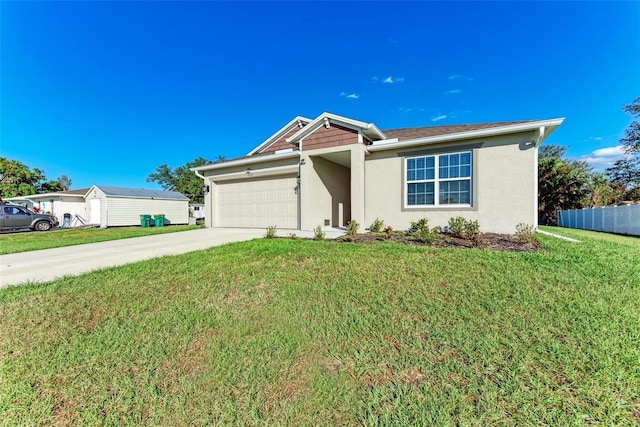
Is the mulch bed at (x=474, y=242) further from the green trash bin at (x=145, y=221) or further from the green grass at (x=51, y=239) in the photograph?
the green trash bin at (x=145, y=221)

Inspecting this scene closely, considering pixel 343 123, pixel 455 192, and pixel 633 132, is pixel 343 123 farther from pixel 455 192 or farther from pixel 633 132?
pixel 633 132

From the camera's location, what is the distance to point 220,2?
9.60 metres

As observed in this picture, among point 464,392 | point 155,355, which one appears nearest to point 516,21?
point 464,392

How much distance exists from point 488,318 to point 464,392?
114 cm

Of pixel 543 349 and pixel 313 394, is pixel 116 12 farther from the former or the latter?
pixel 543 349

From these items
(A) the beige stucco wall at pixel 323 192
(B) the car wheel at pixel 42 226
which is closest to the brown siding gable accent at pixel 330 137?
(A) the beige stucco wall at pixel 323 192

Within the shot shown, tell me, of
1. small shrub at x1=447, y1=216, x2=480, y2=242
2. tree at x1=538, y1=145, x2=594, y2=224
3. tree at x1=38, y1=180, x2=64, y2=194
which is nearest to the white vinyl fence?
tree at x1=538, y1=145, x2=594, y2=224

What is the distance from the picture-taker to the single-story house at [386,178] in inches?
287

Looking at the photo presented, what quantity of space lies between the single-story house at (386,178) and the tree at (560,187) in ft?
50.7

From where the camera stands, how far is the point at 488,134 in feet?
24.2

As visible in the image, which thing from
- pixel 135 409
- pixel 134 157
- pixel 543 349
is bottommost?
pixel 135 409

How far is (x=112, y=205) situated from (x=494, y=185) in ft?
80.8

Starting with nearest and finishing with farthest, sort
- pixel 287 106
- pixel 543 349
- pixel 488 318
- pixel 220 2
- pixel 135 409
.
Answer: pixel 135 409 → pixel 543 349 → pixel 488 318 → pixel 220 2 → pixel 287 106

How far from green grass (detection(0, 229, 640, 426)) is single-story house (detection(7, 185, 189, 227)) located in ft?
65.2
